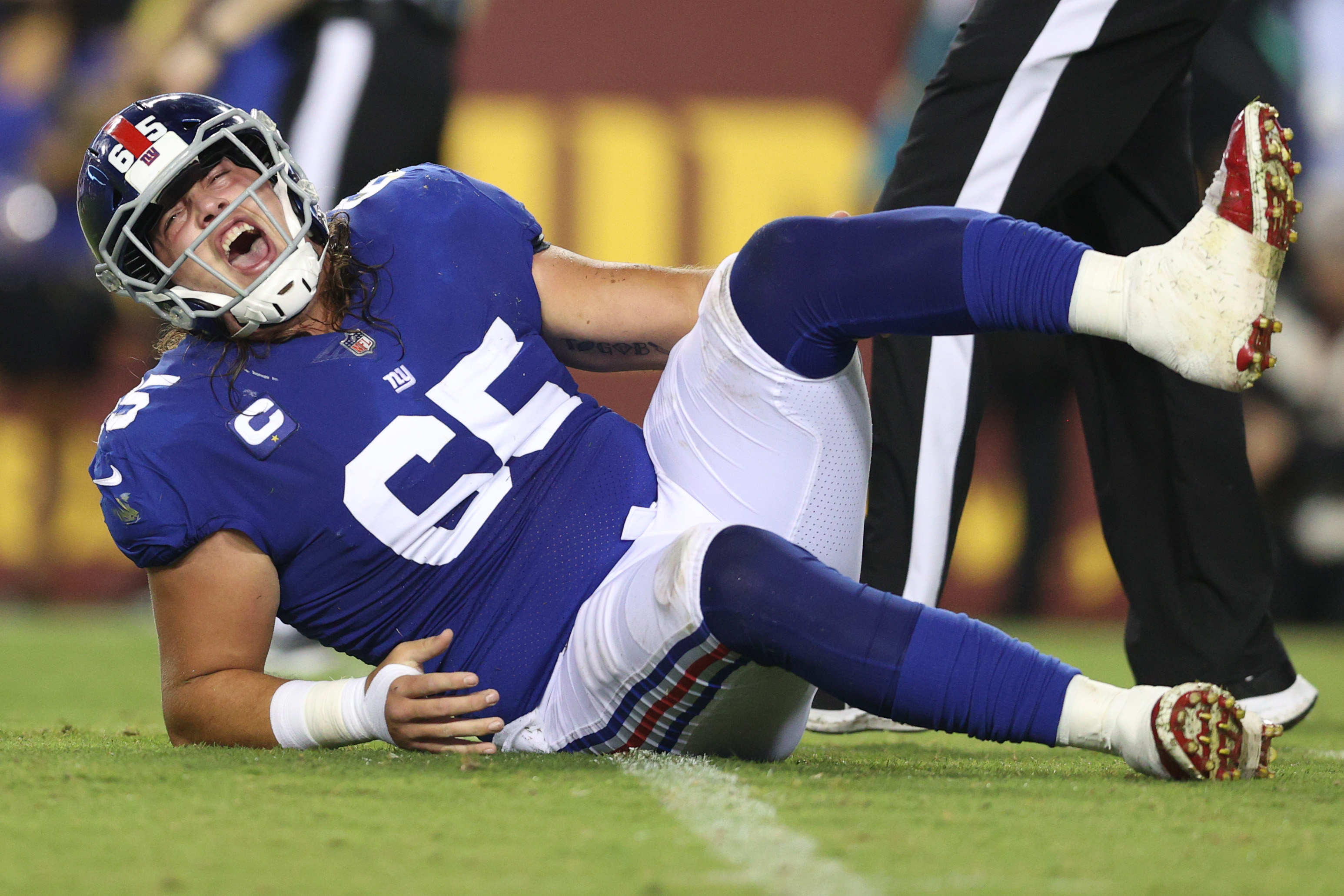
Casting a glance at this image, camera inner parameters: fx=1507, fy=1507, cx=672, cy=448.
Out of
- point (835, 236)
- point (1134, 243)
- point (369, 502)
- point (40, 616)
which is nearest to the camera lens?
point (835, 236)

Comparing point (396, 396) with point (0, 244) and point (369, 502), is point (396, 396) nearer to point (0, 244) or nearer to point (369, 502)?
point (369, 502)

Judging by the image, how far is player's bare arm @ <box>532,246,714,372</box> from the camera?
1974mm

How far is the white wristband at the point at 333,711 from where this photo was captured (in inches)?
64.9

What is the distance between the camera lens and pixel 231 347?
183 centimetres

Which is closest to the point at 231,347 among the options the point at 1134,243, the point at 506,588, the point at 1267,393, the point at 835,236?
the point at 506,588

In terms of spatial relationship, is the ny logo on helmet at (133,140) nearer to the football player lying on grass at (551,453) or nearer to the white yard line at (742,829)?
the football player lying on grass at (551,453)

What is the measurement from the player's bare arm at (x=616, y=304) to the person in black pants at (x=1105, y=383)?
328mm

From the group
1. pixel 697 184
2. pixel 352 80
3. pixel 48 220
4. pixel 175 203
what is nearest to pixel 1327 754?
pixel 175 203

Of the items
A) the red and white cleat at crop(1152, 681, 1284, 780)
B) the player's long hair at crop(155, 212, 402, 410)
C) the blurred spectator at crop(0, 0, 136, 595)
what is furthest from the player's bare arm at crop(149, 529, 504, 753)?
the blurred spectator at crop(0, 0, 136, 595)

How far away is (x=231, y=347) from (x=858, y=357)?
0.76 meters

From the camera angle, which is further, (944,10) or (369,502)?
(944,10)

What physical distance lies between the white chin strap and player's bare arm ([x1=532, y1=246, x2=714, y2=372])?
Result: 0.30 metres

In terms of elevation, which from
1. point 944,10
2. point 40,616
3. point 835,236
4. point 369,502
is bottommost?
point 40,616

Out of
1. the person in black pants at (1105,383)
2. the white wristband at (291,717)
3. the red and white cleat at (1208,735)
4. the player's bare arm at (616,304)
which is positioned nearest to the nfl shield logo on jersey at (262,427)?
the white wristband at (291,717)
